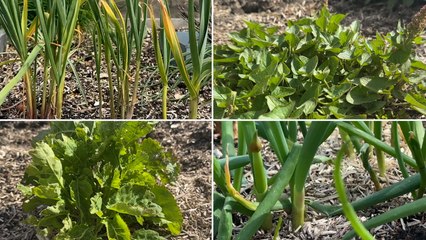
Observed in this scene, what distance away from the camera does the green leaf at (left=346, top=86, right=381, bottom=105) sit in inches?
76.5

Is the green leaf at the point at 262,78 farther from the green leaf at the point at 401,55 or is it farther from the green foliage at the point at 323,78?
the green leaf at the point at 401,55

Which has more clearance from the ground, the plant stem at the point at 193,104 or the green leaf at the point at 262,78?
the green leaf at the point at 262,78

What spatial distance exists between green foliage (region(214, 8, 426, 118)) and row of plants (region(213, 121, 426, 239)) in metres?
0.27

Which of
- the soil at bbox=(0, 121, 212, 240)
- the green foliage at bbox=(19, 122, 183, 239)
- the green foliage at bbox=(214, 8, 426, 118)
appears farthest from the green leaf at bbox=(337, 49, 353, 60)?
the green foliage at bbox=(19, 122, 183, 239)

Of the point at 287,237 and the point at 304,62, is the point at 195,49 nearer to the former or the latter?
the point at 304,62

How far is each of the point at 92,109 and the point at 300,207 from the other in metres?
1.00

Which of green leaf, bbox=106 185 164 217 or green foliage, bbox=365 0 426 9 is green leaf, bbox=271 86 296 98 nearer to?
green leaf, bbox=106 185 164 217

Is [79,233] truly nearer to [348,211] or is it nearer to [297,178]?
[297,178]

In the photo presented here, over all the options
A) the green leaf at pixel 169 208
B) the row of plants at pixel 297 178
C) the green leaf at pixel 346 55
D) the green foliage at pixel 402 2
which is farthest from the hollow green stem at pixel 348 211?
the green foliage at pixel 402 2

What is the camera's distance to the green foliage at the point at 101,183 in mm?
1644

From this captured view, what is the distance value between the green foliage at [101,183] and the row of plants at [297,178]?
0.75 feet

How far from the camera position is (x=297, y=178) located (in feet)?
4.69

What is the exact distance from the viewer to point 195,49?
179cm

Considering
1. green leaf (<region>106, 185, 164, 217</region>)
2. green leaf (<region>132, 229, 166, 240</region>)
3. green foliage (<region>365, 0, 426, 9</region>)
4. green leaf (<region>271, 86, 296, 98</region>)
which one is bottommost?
green leaf (<region>132, 229, 166, 240</region>)
